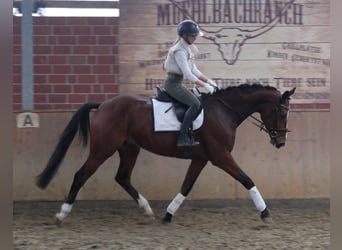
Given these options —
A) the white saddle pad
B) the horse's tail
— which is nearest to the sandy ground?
the horse's tail

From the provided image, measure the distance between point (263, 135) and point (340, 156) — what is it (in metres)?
6.38

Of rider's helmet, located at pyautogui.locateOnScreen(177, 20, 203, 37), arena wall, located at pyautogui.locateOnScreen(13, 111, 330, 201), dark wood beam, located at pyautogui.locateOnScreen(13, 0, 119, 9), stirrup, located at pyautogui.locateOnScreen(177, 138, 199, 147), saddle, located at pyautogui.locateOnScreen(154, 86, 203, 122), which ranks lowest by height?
arena wall, located at pyautogui.locateOnScreen(13, 111, 330, 201)

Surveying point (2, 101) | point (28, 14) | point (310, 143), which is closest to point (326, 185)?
point (310, 143)

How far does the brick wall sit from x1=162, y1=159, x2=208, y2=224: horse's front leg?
1.91 m

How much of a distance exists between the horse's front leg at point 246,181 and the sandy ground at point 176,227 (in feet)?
0.60

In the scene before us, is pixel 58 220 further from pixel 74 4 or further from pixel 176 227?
pixel 74 4

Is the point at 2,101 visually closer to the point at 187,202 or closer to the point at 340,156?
the point at 340,156

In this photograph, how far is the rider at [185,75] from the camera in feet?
21.0

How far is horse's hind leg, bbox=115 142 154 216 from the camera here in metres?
6.90

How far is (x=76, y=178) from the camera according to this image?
6.69m

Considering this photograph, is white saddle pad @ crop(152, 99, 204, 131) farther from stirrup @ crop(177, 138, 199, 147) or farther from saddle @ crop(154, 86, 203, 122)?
stirrup @ crop(177, 138, 199, 147)

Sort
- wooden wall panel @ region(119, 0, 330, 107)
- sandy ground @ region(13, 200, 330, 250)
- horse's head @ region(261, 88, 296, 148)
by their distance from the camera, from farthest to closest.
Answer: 1. wooden wall panel @ region(119, 0, 330, 107)
2. horse's head @ region(261, 88, 296, 148)
3. sandy ground @ region(13, 200, 330, 250)

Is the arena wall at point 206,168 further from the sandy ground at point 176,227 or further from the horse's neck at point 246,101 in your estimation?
the horse's neck at point 246,101

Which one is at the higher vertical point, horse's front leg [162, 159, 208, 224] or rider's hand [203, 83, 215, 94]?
rider's hand [203, 83, 215, 94]
